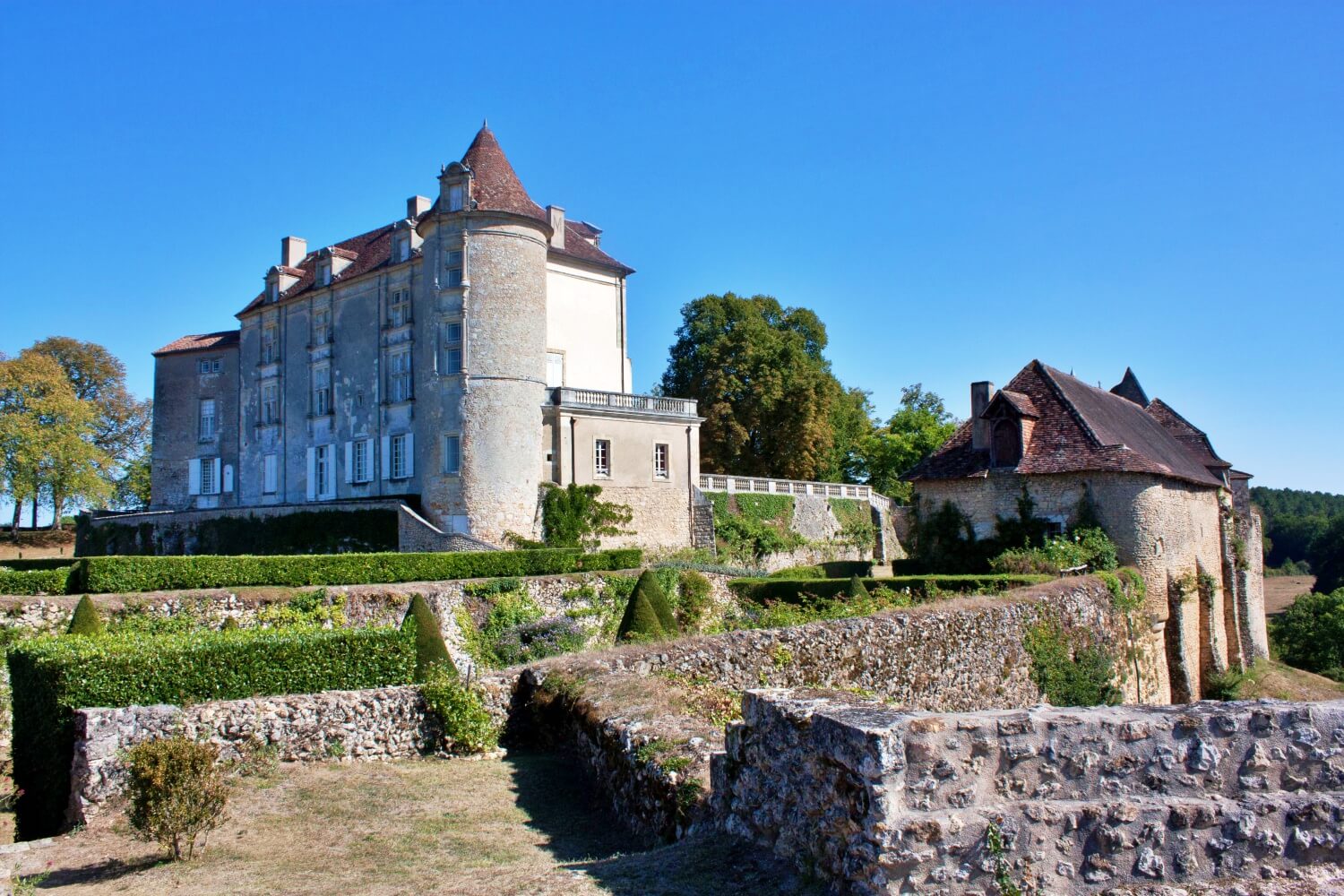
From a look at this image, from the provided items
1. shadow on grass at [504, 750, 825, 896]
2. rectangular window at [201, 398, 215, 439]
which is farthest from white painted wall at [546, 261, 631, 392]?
shadow on grass at [504, 750, 825, 896]

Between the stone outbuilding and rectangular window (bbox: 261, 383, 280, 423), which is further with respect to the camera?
rectangular window (bbox: 261, 383, 280, 423)

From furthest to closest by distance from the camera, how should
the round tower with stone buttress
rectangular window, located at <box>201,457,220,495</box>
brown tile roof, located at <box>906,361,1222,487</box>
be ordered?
rectangular window, located at <box>201,457,220,495</box>
the round tower with stone buttress
brown tile roof, located at <box>906,361,1222,487</box>

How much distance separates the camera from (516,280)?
1345 inches

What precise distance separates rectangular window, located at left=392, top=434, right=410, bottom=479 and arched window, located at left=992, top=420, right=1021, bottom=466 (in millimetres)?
20352

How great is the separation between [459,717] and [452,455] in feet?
73.3

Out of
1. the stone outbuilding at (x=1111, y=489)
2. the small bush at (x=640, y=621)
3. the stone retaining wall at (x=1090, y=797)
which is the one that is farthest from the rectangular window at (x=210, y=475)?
the stone retaining wall at (x=1090, y=797)

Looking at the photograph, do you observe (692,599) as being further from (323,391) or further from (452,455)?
(323,391)

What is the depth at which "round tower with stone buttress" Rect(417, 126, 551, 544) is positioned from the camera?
33.0 m

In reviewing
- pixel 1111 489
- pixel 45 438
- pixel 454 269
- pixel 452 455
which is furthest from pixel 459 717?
pixel 45 438

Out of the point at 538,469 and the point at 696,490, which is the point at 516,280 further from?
the point at 696,490

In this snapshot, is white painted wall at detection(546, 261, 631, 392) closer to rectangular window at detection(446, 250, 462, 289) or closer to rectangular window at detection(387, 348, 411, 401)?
rectangular window at detection(446, 250, 462, 289)

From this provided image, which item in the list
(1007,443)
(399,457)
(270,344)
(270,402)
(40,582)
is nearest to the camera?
(40,582)

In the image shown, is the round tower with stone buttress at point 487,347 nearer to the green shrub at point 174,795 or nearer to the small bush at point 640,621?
the small bush at point 640,621

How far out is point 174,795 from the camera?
802 centimetres
